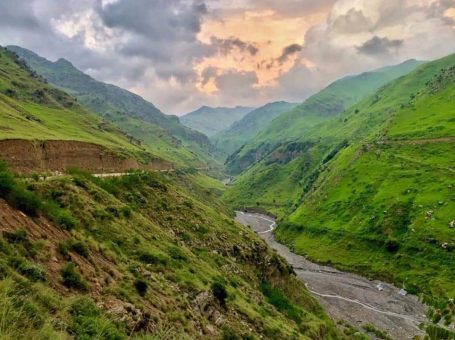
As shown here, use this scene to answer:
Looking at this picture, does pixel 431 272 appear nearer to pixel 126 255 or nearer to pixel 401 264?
pixel 401 264

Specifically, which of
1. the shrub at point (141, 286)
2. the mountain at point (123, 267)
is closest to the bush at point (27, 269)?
the mountain at point (123, 267)

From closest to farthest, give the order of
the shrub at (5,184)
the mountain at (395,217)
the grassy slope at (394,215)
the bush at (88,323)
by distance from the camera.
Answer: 1. the bush at (88,323)
2. the shrub at (5,184)
3. the mountain at (395,217)
4. the grassy slope at (394,215)

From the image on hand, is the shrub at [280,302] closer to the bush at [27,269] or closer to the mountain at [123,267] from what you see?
the mountain at [123,267]

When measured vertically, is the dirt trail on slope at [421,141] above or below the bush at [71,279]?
above

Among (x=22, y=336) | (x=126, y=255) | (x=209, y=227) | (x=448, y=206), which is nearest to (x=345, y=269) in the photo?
(x=448, y=206)

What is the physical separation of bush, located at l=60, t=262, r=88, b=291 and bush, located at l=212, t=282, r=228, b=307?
65.4 feet

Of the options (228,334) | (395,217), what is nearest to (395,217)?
(395,217)

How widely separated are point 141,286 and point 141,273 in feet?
11.8

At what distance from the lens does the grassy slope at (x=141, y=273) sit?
2130cm

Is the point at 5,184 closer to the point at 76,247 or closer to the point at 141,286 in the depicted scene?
the point at 76,247

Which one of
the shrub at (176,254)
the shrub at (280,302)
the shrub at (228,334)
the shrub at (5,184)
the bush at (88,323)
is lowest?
the shrub at (280,302)

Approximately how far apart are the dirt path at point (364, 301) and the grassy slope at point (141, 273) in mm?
18337

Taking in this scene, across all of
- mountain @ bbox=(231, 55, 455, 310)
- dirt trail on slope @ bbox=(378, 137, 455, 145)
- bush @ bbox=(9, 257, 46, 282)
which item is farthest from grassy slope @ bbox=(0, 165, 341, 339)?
dirt trail on slope @ bbox=(378, 137, 455, 145)

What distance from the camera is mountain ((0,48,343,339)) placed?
71.1ft
